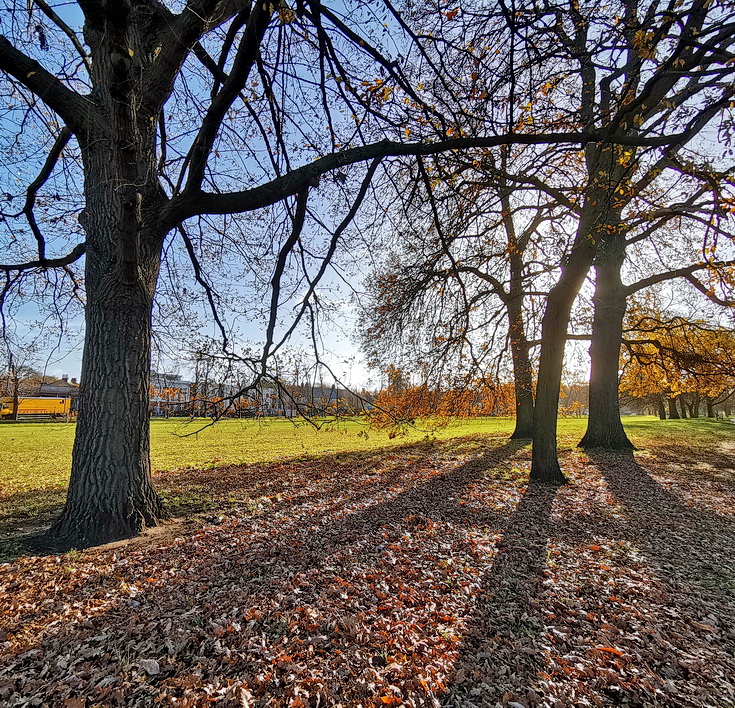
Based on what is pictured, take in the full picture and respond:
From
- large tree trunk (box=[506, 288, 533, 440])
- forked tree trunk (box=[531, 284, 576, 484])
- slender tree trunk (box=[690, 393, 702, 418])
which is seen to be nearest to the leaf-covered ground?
forked tree trunk (box=[531, 284, 576, 484])

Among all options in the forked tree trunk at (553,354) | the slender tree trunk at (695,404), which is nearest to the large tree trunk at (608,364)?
the forked tree trunk at (553,354)

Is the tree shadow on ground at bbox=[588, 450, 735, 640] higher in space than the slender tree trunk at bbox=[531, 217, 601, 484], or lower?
lower

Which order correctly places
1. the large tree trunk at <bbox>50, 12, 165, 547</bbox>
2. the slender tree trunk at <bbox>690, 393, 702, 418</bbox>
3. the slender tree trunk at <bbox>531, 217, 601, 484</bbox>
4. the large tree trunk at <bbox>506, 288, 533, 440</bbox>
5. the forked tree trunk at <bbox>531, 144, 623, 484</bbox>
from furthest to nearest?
the slender tree trunk at <bbox>690, 393, 702, 418</bbox>, the large tree trunk at <bbox>506, 288, 533, 440</bbox>, the slender tree trunk at <bbox>531, 217, 601, 484</bbox>, the forked tree trunk at <bbox>531, 144, 623, 484</bbox>, the large tree trunk at <bbox>50, 12, 165, 547</bbox>

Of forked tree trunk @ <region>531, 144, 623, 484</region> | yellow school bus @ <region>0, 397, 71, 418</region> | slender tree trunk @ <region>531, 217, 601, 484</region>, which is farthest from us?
yellow school bus @ <region>0, 397, 71, 418</region>

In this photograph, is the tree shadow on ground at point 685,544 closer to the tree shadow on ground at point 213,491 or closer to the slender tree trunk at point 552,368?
the slender tree trunk at point 552,368

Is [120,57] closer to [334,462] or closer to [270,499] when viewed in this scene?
[270,499]

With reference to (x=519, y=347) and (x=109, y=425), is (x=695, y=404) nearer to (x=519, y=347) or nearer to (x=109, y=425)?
(x=519, y=347)

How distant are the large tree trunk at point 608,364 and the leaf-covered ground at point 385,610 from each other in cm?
494

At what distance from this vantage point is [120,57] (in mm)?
2645

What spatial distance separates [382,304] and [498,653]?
8152 millimetres

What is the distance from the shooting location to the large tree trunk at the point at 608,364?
10.6 meters

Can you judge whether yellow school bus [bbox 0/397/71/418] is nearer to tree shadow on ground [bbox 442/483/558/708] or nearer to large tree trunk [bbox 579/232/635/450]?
large tree trunk [bbox 579/232/635/450]

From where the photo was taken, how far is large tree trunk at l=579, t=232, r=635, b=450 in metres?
10.6

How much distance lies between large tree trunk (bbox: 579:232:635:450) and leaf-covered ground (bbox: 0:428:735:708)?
16.2 ft
